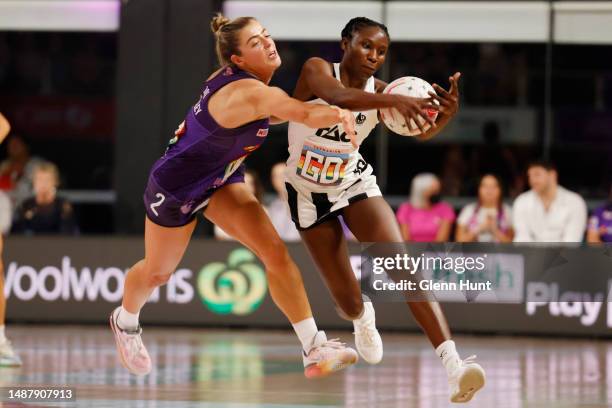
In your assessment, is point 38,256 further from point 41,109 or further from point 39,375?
point 41,109

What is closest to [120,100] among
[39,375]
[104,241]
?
[104,241]

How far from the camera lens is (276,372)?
9812 millimetres

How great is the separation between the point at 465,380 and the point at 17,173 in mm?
9411

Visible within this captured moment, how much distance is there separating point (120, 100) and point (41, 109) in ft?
23.8

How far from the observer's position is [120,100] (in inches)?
596

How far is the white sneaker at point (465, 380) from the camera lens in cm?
704

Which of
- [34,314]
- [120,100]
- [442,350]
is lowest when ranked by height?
[34,314]

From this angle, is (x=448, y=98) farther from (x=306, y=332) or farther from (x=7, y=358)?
(x=7, y=358)

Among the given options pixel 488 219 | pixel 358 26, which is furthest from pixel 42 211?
pixel 358 26

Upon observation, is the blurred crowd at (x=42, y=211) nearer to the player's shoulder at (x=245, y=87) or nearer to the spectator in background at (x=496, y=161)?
the player's shoulder at (x=245, y=87)

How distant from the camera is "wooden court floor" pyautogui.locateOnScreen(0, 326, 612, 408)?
834cm

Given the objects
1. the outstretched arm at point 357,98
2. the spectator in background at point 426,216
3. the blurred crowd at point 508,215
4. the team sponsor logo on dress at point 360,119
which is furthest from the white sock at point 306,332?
the spectator in background at point 426,216

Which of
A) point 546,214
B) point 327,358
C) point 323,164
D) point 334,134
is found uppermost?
point 334,134

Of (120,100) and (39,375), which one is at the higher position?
(120,100)
